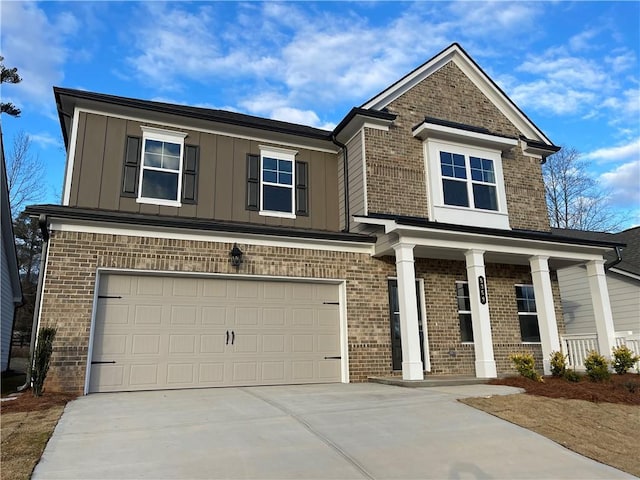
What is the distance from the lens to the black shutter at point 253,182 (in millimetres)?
11055

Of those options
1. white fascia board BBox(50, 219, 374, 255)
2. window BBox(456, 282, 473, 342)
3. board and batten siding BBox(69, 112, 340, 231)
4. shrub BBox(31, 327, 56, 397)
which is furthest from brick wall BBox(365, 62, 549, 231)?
shrub BBox(31, 327, 56, 397)

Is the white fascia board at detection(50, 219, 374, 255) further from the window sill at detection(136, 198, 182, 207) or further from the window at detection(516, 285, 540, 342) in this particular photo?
the window at detection(516, 285, 540, 342)

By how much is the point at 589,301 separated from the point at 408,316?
9.81 metres

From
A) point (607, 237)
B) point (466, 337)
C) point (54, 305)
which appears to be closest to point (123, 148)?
point (54, 305)

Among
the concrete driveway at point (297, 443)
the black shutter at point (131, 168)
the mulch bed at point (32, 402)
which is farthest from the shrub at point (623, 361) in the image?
the black shutter at point (131, 168)

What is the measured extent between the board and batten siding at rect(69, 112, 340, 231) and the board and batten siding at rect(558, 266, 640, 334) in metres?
9.35

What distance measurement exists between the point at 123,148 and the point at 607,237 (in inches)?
717

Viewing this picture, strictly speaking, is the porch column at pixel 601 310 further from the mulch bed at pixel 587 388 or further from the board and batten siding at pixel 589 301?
the board and batten siding at pixel 589 301

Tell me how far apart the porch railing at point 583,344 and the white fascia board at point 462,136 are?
534cm

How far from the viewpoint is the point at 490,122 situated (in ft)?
→ 45.0

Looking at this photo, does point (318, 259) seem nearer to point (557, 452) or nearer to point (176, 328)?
point (176, 328)

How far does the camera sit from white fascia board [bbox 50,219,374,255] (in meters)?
8.84

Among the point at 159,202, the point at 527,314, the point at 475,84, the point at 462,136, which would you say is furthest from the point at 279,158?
the point at 527,314

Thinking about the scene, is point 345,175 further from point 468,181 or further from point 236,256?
point 236,256
